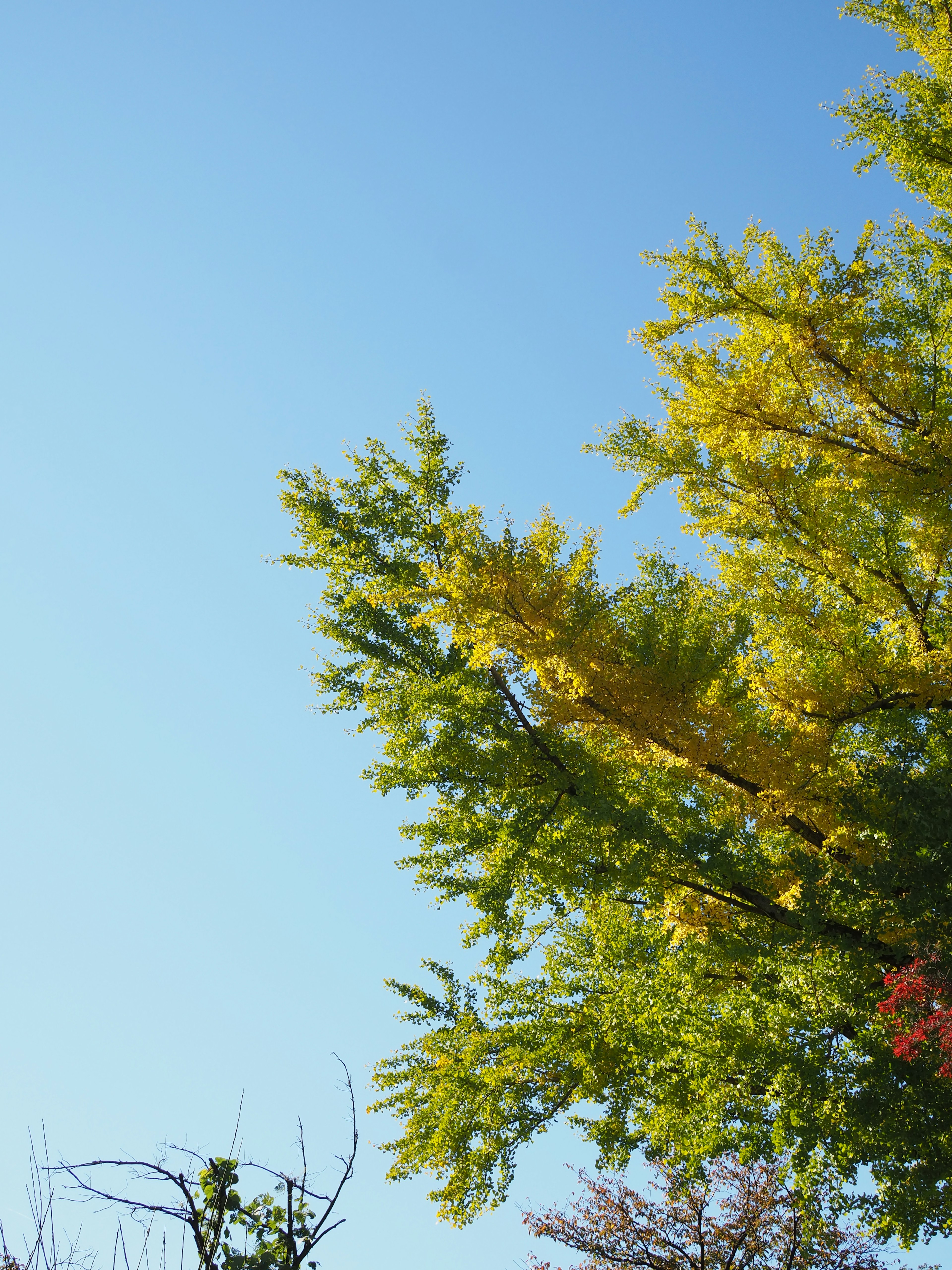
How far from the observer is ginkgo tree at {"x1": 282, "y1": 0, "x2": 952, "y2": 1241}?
7.34 metres

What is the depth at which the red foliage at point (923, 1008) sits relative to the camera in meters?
6.31

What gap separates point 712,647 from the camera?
8578 mm

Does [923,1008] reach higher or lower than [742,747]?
lower

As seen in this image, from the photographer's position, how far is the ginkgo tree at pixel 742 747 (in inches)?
289

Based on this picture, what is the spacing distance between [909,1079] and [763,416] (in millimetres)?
6036

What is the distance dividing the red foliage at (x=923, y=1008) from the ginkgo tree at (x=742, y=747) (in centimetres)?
9

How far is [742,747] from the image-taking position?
781cm

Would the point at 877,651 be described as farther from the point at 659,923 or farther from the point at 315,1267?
the point at 315,1267

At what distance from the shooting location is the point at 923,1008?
661 centimetres

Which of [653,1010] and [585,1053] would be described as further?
[585,1053]

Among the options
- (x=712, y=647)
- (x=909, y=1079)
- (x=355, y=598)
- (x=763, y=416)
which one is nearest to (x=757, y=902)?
(x=909, y=1079)

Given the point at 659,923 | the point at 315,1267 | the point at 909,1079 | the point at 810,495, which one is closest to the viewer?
the point at 315,1267

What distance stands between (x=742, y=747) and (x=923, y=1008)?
8.06 ft

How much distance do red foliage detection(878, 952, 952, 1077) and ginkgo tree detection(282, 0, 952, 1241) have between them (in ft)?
0.31
